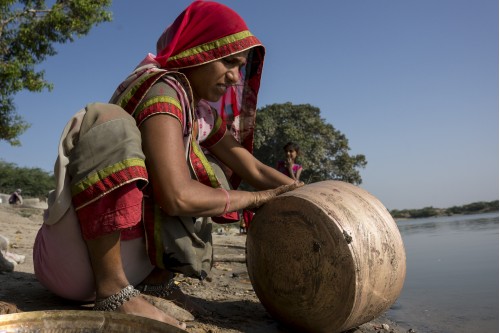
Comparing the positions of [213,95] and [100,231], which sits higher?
[213,95]

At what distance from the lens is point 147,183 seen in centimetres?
177

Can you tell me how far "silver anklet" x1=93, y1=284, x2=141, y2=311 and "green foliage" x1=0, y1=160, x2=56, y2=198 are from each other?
2953cm

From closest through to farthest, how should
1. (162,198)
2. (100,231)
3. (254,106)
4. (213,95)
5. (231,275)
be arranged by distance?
1. (100,231)
2. (162,198)
3. (213,95)
4. (254,106)
5. (231,275)

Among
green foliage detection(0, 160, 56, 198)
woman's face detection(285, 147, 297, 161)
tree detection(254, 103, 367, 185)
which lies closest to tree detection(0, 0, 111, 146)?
woman's face detection(285, 147, 297, 161)

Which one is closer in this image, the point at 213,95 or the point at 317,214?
the point at 317,214

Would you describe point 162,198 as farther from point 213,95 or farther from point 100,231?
point 213,95

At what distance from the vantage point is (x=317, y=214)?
6.42 feet

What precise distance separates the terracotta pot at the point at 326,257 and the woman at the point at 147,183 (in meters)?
0.21

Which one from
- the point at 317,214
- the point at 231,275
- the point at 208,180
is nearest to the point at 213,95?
the point at 208,180

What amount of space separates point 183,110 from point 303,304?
1.05 metres

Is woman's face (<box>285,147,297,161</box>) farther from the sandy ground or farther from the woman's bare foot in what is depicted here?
the woman's bare foot

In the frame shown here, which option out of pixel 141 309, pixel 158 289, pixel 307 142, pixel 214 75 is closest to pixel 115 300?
pixel 141 309

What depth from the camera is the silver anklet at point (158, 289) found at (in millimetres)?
2215

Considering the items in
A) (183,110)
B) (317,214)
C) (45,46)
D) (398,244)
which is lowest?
(398,244)
